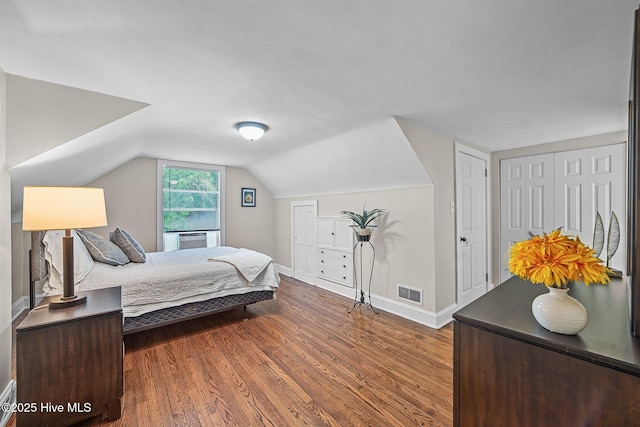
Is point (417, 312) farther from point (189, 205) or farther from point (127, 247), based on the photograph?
point (189, 205)

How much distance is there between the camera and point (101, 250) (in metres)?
2.63

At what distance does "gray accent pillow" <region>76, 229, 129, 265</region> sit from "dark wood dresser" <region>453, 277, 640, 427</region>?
3.07 m

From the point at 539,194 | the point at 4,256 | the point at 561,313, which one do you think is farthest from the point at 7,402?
the point at 539,194

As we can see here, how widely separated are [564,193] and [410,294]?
2.31 metres

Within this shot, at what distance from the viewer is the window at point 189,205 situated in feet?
14.5

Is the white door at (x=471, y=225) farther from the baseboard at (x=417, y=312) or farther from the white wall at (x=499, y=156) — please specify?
the baseboard at (x=417, y=312)

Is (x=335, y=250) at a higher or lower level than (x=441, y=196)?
lower

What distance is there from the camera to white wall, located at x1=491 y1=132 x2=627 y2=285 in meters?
3.14

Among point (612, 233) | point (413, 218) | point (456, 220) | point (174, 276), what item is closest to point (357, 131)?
point (413, 218)

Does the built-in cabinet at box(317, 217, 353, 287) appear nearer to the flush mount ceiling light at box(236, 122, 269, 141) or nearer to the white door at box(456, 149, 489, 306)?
the white door at box(456, 149, 489, 306)

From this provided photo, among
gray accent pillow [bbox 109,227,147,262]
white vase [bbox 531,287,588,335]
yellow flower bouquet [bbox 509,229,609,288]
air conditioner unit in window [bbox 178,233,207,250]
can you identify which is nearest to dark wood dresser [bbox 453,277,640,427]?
white vase [bbox 531,287,588,335]

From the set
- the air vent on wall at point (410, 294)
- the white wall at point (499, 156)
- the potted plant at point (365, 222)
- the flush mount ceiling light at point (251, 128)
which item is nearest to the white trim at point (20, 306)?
the flush mount ceiling light at point (251, 128)

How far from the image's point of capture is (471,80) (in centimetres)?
185

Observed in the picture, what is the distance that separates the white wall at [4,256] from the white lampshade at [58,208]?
0.27 metres
